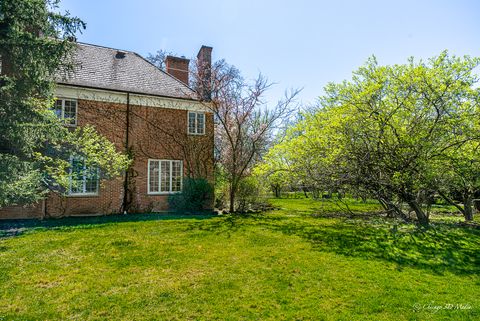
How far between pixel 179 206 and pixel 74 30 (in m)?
8.70

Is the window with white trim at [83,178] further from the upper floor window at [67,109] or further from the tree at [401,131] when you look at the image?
the tree at [401,131]

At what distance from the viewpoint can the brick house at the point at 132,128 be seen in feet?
40.3

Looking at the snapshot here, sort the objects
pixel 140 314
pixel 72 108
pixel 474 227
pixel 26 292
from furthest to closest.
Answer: pixel 72 108
pixel 474 227
pixel 26 292
pixel 140 314

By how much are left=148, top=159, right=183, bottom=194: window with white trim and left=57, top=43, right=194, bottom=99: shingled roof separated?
12.0 ft

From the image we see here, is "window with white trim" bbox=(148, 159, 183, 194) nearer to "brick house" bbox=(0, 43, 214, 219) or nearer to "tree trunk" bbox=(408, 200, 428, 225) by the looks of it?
"brick house" bbox=(0, 43, 214, 219)

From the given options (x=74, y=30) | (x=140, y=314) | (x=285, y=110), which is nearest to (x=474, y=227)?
(x=285, y=110)

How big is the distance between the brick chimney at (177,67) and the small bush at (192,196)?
8.21 m

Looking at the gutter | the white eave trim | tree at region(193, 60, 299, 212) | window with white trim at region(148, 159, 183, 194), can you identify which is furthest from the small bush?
the white eave trim

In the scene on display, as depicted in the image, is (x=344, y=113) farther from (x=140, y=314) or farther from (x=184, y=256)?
(x=140, y=314)

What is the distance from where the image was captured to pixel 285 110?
1487 cm

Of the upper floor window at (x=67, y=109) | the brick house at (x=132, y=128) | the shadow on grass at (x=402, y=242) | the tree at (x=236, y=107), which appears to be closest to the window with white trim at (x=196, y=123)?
the brick house at (x=132, y=128)

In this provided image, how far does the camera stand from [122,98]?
1352 centimetres

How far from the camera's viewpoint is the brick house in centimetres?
1229

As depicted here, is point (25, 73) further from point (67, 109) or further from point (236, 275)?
point (236, 275)
